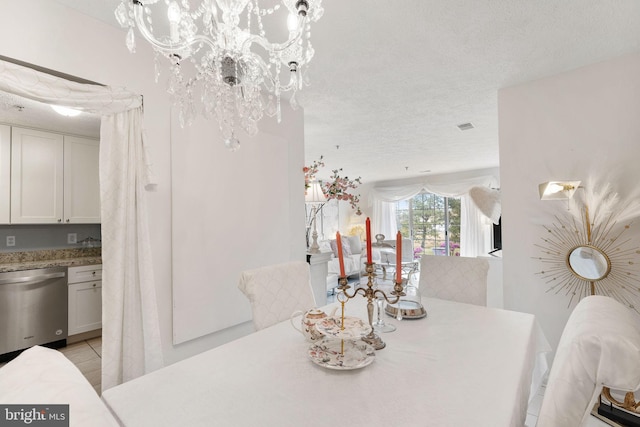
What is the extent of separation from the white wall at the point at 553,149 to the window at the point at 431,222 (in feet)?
15.0

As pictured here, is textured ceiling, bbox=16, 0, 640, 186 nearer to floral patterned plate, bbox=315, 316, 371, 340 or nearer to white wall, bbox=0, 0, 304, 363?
white wall, bbox=0, 0, 304, 363

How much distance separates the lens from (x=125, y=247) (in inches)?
61.7

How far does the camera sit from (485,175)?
609cm

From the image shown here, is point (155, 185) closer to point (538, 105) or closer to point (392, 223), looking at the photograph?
point (538, 105)

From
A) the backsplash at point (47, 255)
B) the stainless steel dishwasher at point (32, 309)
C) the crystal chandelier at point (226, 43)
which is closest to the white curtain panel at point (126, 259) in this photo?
the crystal chandelier at point (226, 43)

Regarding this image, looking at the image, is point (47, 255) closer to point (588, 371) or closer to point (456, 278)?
point (456, 278)

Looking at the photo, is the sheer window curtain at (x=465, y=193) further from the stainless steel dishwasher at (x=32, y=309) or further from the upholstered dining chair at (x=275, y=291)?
the stainless steel dishwasher at (x=32, y=309)

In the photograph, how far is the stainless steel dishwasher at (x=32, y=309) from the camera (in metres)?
2.42

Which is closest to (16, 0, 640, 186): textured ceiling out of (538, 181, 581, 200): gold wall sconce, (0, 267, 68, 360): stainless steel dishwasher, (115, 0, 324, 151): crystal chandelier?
(115, 0, 324, 151): crystal chandelier

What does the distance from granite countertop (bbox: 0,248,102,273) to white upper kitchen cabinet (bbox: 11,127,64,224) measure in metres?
0.41

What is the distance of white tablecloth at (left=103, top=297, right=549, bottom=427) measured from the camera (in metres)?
0.72

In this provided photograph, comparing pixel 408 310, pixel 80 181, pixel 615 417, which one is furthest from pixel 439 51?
pixel 80 181

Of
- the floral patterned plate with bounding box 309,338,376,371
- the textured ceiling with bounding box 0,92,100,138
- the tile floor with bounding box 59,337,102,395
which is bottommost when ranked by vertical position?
the tile floor with bounding box 59,337,102,395

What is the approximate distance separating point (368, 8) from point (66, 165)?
3.37 meters
